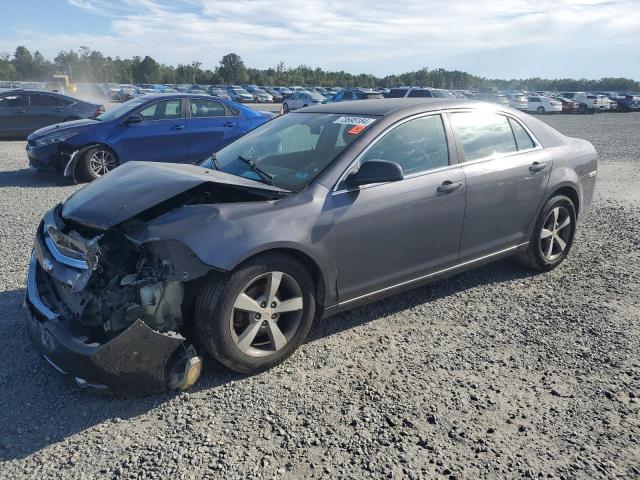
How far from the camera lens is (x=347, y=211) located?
3.60m

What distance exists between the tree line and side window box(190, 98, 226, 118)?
83.8m

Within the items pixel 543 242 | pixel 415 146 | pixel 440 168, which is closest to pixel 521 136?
pixel 543 242

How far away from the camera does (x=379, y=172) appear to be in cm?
354

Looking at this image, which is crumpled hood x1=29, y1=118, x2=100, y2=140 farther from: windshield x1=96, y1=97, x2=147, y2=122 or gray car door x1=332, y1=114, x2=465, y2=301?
gray car door x1=332, y1=114, x2=465, y2=301

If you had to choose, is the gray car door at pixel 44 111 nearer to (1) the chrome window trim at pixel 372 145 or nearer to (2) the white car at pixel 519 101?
(1) the chrome window trim at pixel 372 145

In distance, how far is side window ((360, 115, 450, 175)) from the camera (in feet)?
12.9

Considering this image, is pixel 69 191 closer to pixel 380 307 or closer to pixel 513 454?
pixel 380 307

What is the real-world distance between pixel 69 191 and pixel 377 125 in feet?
21.6

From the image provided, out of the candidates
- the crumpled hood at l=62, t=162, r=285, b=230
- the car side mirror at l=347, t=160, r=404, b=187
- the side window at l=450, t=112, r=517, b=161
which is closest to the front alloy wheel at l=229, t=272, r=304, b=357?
the crumpled hood at l=62, t=162, r=285, b=230

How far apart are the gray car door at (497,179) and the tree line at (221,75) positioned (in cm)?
9070

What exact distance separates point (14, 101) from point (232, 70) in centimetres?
8600

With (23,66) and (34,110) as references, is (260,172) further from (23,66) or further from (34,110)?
(23,66)

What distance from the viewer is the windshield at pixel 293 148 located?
3814 millimetres

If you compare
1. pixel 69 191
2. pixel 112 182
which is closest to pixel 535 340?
pixel 112 182
